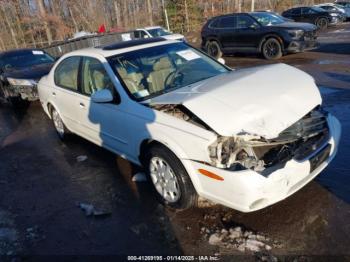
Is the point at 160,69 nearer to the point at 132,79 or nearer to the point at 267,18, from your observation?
the point at 132,79

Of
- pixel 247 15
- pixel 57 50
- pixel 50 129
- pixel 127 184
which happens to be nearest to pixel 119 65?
pixel 127 184

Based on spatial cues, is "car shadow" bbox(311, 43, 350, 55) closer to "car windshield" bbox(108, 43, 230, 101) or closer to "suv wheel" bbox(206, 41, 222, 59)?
"suv wheel" bbox(206, 41, 222, 59)

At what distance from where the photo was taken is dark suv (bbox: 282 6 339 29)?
23016 mm

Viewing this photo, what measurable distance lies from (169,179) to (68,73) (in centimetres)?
272

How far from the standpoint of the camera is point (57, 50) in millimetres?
17797

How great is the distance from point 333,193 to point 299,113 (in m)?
1.01

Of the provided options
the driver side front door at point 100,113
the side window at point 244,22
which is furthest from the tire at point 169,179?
the side window at point 244,22

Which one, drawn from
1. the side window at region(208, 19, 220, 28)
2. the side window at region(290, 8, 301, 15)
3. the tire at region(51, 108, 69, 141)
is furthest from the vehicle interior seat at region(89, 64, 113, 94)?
the side window at region(290, 8, 301, 15)

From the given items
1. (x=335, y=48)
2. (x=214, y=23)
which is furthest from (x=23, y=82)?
(x=335, y=48)

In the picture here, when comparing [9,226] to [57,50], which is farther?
[57,50]

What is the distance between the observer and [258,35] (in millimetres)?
12633

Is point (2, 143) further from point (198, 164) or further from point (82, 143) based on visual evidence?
point (198, 164)

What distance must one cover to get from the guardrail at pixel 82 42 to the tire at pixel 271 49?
27.1 feet

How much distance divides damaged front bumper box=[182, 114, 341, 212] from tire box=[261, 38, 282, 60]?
9.72 meters
